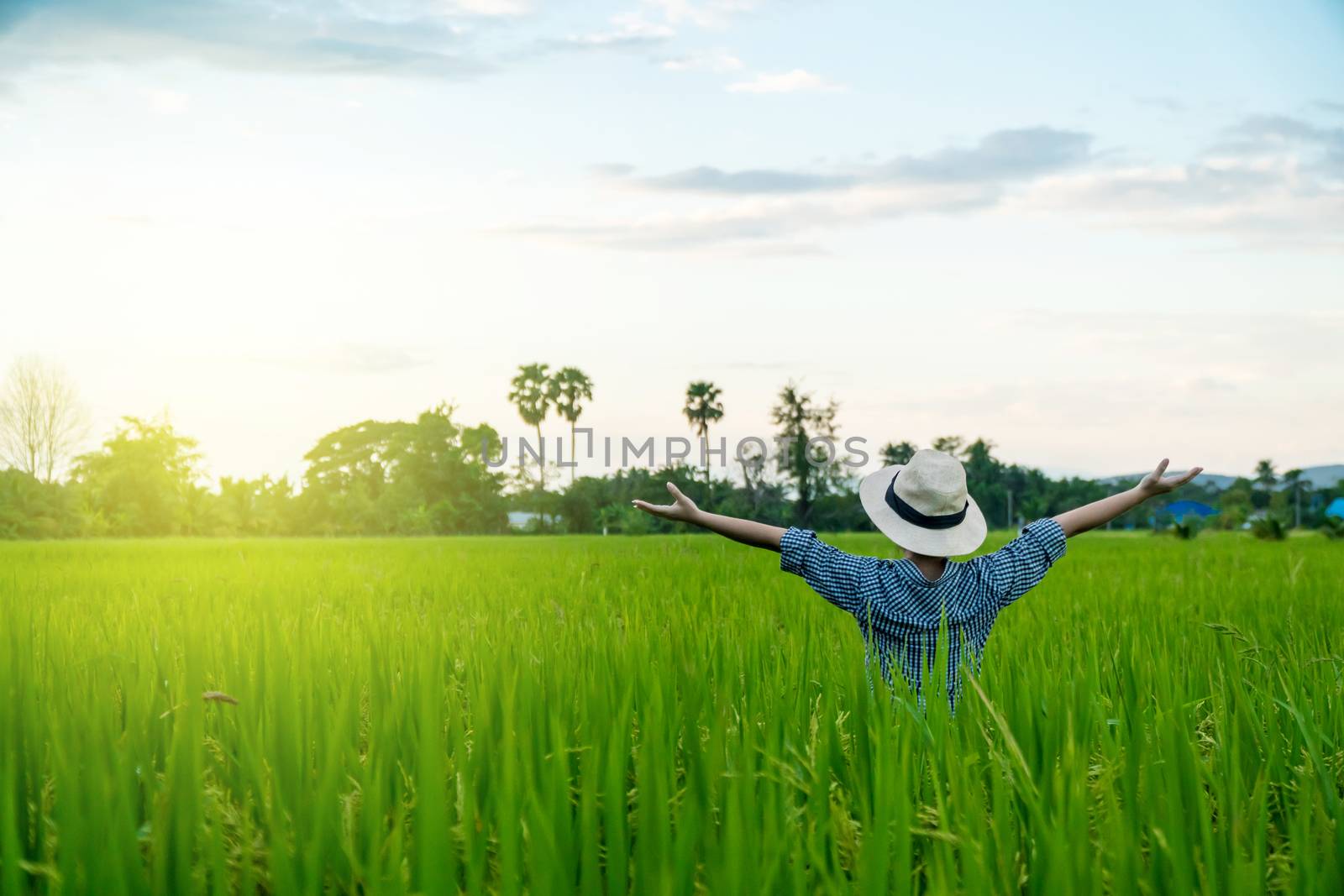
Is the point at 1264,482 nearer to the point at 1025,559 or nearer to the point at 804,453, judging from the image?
the point at 804,453

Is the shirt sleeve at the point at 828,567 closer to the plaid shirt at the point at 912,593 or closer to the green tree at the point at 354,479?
the plaid shirt at the point at 912,593

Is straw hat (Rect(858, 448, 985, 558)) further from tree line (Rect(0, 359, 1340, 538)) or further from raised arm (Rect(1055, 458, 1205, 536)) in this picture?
tree line (Rect(0, 359, 1340, 538))

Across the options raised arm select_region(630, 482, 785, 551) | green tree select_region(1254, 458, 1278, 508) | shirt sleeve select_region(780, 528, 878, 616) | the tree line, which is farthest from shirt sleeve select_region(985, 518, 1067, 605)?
green tree select_region(1254, 458, 1278, 508)

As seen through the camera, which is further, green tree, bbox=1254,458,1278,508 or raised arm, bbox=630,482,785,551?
green tree, bbox=1254,458,1278,508

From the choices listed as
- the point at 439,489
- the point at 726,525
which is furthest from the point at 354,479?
the point at 726,525

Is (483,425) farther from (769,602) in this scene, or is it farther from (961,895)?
(961,895)

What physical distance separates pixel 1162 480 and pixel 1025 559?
0.50m

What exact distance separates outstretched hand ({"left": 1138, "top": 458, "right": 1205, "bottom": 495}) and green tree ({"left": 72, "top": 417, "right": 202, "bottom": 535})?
3131cm

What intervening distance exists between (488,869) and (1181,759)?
1.20m

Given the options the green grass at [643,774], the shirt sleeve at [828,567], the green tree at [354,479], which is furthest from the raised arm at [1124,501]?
the green tree at [354,479]

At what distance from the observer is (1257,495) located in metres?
75.7

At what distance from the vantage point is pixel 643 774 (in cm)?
166

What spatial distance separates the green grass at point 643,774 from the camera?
141 cm

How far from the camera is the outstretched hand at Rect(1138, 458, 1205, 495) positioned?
296cm
